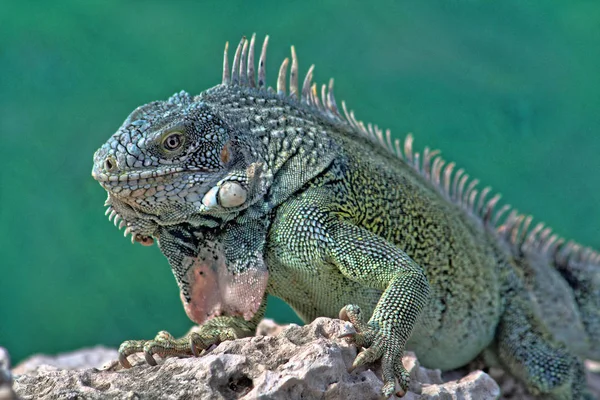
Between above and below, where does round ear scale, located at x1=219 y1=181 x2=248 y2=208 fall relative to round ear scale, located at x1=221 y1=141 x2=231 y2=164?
below

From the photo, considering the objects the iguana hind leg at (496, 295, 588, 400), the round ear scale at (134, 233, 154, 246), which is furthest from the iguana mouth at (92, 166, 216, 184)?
the iguana hind leg at (496, 295, 588, 400)

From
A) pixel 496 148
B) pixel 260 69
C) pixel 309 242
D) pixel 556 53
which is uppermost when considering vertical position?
Answer: pixel 556 53

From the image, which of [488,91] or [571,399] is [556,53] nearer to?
[488,91]

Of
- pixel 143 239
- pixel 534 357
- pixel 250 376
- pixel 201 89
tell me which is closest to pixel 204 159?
pixel 143 239

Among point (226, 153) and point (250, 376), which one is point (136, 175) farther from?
point (250, 376)

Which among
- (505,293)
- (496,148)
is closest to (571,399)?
(505,293)

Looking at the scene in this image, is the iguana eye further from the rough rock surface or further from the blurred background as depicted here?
the blurred background
